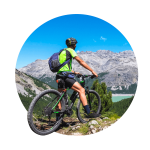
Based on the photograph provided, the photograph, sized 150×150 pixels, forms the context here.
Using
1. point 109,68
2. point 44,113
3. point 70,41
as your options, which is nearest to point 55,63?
point 70,41

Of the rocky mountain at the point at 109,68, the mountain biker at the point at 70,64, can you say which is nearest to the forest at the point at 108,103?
the rocky mountain at the point at 109,68

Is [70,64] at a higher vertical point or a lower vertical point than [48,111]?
higher

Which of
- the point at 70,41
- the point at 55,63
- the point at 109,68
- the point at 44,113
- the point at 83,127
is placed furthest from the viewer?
the point at 109,68

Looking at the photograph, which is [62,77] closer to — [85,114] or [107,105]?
[85,114]

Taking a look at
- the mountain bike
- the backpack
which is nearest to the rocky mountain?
the backpack

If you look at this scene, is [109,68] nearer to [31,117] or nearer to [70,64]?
[70,64]

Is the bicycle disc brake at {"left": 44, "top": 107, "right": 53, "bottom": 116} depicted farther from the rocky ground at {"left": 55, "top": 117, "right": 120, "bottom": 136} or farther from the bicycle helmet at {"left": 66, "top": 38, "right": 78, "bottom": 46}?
the bicycle helmet at {"left": 66, "top": 38, "right": 78, "bottom": 46}
